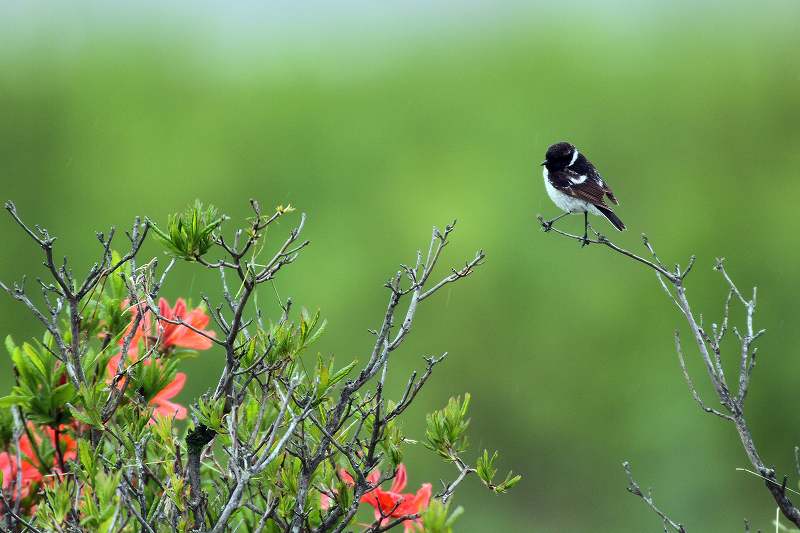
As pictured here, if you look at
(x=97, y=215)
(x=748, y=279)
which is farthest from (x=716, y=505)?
(x=97, y=215)

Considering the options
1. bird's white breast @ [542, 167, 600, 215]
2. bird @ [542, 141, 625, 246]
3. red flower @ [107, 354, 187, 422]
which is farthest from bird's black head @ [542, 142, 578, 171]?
red flower @ [107, 354, 187, 422]

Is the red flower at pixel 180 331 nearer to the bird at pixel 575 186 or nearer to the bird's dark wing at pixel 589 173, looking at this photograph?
the bird at pixel 575 186

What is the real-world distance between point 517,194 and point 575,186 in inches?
208

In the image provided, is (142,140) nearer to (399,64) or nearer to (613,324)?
(399,64)

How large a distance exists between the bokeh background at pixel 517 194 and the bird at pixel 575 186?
4.19 metres

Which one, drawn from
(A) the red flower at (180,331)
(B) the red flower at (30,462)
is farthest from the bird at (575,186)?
(B) the red flower at (30,462)

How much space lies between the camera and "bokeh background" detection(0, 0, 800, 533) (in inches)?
422

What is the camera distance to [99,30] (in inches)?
486

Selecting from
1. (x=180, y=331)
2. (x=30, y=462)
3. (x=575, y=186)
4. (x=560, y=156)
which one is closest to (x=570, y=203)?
(x=575, y=186)

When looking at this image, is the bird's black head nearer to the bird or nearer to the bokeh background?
the bird

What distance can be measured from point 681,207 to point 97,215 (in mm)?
Answer: 6800

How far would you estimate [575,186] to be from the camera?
18.9 feet

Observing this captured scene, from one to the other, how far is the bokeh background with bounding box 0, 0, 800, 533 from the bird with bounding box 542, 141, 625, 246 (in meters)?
4.19

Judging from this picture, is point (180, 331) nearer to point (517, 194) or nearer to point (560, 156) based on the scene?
point (560, 156)
